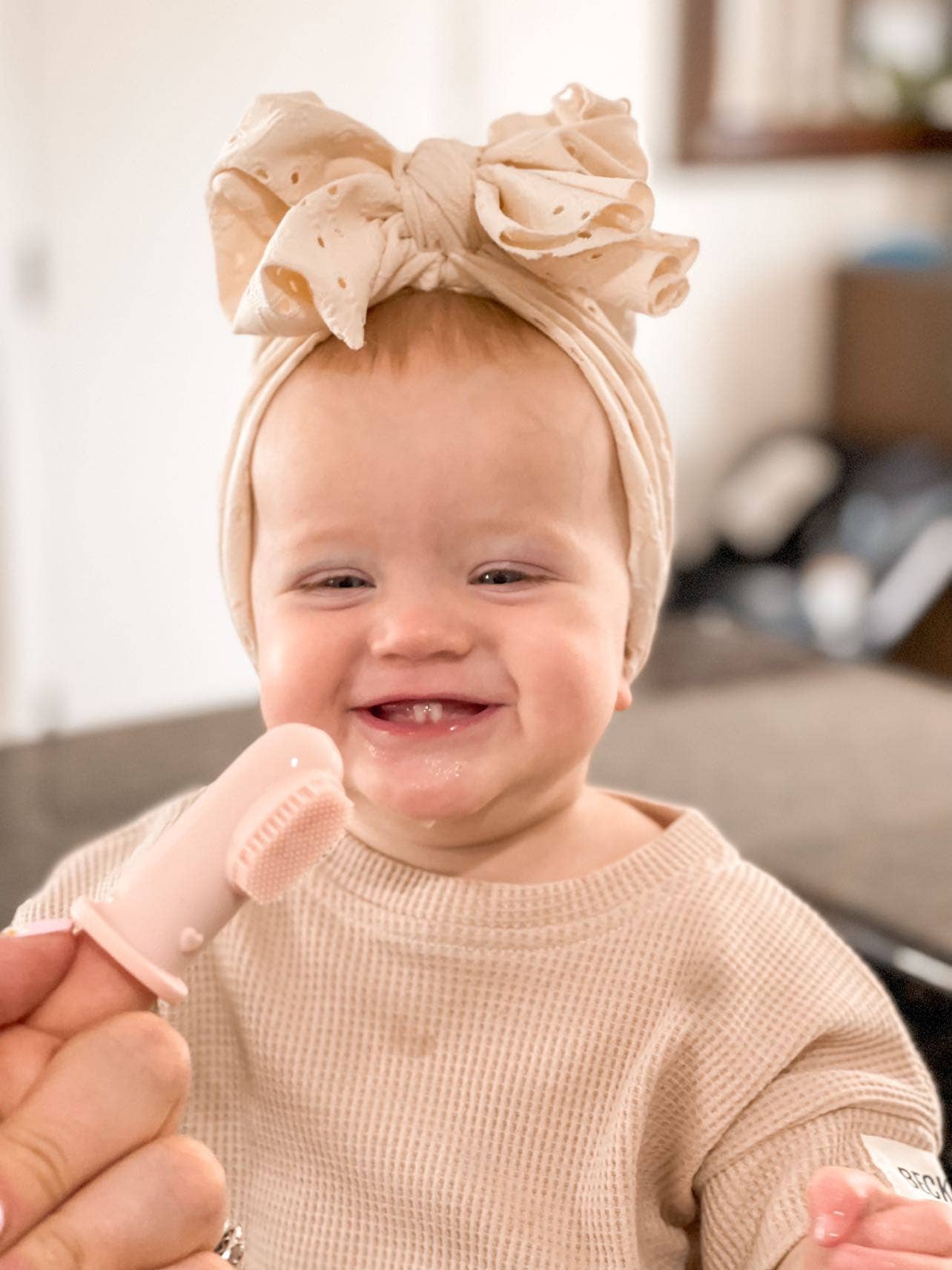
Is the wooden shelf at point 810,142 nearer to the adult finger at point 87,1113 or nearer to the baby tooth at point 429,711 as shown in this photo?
the baby tooth at point 429,711

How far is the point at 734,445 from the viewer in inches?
153

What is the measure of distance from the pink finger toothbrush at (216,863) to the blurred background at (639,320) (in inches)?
36.9

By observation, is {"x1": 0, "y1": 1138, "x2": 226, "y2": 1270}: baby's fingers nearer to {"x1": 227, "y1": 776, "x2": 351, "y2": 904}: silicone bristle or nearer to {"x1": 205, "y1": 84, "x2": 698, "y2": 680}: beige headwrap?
{"x1": 227, "y1": 776, "x2": 351, "y2": 904}: silicone bristle

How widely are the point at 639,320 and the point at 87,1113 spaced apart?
253 cm

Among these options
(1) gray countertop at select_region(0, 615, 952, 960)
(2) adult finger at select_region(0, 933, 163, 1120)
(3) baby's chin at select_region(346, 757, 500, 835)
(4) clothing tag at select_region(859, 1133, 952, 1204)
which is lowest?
(1) gray countertop at select_region(0, 615, 952, 960)

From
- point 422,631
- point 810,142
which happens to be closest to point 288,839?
point 422,631

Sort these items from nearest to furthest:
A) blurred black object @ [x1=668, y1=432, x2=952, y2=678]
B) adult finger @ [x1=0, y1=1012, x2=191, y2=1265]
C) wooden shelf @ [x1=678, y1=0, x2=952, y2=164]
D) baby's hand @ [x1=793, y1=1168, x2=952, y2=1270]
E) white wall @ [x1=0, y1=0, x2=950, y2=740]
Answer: adult finger @ [x1=0, y1=1012, x2=191, y2=1265] → baby's hand @ [x1=793, y1=1168, x2=952, y2=1270] → white wall @ [x1=0, y1=0, x2=950, y2=740] → blurred black object @ [x1=668, y1=432, x2=952, y2=678] → wooden shelf @ [x1=678, y1=0, x2=952, y2=164]

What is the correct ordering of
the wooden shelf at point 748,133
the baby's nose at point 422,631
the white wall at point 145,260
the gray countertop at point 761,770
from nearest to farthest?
the baby's nose at point 422,631 → the gray countertop at point 761,770 → the white wall at point 145,260 → the wooden shelf at point 748,133

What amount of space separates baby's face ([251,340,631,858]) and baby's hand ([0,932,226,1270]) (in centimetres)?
21

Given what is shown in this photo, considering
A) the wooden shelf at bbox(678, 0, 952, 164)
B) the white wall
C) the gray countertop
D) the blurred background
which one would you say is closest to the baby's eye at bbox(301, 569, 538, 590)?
the gray countertop

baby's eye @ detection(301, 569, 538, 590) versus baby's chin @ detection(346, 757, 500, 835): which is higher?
baby's eye @ detection(301, 569, 538, 590)

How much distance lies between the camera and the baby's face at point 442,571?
28.0 inches

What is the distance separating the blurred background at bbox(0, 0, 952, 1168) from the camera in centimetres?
290

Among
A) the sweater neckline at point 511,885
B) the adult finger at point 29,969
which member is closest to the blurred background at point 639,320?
the sweater neckline at point 511,885
